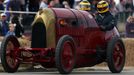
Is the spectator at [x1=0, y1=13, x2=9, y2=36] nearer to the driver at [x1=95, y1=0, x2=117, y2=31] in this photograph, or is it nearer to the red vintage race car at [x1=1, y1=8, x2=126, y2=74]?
the driver at [x1=95, y1=0, x2=117, y2=31]

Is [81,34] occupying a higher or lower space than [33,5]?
higher

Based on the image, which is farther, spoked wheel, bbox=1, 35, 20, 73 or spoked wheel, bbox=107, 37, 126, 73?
spoked wheel, bbox=107, 37, 126, 73

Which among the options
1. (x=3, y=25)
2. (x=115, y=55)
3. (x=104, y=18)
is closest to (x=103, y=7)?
(x=104, y=18)

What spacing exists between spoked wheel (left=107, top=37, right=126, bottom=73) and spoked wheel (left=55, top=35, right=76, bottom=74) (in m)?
1.29

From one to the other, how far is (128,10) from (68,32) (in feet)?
34.9

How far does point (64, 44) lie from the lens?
41.7 feet

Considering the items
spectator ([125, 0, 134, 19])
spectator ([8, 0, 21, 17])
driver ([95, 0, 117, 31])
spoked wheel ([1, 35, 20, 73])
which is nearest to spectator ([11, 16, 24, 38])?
spectator ([8, 0, 21, 17])

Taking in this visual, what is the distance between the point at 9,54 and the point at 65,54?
156 centimetres

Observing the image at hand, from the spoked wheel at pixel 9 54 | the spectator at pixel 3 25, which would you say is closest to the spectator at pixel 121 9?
the spectator at pixel 3 25

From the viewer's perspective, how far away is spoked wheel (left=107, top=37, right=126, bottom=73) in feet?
46.3

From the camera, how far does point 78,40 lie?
13.8 meters

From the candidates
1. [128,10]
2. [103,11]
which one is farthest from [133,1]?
[103,11]

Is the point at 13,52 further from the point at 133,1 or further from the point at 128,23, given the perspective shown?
the point at 133,1

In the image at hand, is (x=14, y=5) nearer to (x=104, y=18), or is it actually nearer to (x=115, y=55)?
(x=104, y=18)
